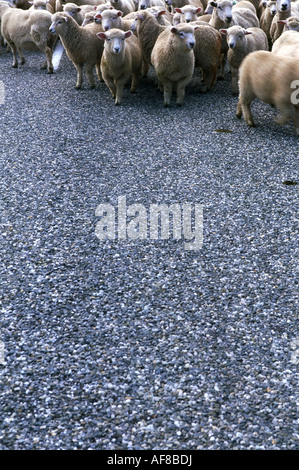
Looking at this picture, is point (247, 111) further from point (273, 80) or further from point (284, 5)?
point (284, 5)

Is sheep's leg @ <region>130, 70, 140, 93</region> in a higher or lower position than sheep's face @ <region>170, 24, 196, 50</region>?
lower

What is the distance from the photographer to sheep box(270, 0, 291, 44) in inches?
344

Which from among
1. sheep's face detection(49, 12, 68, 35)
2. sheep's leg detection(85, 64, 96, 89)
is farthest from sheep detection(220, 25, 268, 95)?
sheep's face detection(49, 12, 68, 35)

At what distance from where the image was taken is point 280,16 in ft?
29.3

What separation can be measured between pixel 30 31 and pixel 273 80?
486 cm

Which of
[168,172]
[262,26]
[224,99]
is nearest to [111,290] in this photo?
[168,172]

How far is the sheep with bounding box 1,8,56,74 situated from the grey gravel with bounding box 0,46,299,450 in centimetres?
327

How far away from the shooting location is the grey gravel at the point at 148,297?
2.50 meters

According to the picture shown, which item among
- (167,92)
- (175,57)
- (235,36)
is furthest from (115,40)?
(235,36)

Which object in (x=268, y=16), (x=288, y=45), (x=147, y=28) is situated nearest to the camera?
(x=288, y=45)

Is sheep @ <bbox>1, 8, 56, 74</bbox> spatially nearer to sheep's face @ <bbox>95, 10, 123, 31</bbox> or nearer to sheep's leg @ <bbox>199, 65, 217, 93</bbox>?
sheep's face @ <bbox>95, 10, 123, 31</bbox>

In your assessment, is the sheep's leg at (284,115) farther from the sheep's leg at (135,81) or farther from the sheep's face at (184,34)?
the sheep's leg at (135,81)

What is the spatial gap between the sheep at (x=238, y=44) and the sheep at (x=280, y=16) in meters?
1.03

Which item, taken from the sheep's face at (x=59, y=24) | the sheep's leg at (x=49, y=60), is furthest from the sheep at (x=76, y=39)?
the sheep's leg at (x=49, y=60)
